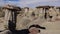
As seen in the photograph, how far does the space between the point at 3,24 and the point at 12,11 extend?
7.1 inches

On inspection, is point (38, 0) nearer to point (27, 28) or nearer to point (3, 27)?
point (27, 28)

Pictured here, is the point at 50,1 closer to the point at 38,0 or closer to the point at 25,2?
the point at 38,0

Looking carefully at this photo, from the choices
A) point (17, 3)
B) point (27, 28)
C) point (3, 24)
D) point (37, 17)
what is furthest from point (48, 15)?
point (3, 24)

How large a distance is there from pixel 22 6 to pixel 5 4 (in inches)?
8.0

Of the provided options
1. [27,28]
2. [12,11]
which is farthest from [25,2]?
[27,28]

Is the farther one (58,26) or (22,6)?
(22,6)

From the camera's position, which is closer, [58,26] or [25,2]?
[58,26]

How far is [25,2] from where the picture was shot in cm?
184

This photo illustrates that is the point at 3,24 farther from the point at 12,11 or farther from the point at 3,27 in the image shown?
the point at 12,11

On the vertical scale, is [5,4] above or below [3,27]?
above

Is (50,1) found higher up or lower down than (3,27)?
→ higher up

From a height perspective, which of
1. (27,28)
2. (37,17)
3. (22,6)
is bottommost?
(27,28)

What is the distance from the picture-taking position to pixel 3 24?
1801 mm

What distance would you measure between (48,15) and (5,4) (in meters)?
0.52
